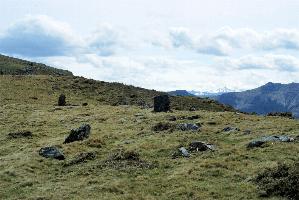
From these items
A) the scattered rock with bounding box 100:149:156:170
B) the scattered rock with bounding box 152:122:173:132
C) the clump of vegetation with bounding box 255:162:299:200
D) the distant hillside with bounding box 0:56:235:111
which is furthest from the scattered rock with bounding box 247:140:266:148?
the distant hillside with bounding box 0:56:235:111

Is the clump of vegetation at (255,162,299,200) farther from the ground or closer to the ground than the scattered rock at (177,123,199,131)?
closer to the ground

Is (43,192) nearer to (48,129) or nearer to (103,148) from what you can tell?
(103,148)

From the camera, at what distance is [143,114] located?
181 ft

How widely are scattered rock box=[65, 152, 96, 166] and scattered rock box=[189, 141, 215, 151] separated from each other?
23.1 ft

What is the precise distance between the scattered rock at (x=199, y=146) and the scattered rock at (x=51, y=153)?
371 inches

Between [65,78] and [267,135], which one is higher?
[65,78]

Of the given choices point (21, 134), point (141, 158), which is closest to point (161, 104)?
point (21, 134)

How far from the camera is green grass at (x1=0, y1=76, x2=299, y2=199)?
25.6 m

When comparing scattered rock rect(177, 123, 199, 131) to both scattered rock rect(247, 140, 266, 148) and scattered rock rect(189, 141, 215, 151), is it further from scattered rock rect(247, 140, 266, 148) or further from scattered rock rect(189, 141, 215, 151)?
scattered rock rect(247, 140, 266, 148)

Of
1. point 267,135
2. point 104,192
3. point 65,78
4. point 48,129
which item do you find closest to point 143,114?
point 48,129

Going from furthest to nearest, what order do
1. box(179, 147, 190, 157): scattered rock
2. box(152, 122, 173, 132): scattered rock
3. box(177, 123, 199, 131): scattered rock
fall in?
box(152, 122, 173, 132): scattered rock → box(177, 123, 199, 131): scattered rock → box(179, 147, 190, 157): scattered rock

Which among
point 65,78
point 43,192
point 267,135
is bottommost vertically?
point 43,192

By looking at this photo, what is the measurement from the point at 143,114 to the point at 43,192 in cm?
2914

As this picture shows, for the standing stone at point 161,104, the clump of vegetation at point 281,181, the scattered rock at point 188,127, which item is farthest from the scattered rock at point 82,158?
the standing stone at point 161,104
